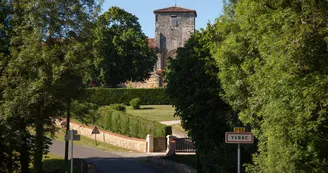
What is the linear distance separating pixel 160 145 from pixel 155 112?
646 inches

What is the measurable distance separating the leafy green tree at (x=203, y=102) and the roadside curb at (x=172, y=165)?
4.03 feet

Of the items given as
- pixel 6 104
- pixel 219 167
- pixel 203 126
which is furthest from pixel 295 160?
pixel 6 104

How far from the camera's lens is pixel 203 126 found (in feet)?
84.3

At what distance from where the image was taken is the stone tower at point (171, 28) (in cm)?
9681

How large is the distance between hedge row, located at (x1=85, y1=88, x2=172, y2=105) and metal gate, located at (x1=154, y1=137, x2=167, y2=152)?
80.3 ft

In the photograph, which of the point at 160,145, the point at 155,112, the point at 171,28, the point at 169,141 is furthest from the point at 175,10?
the point at 169,141

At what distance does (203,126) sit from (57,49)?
7527mm

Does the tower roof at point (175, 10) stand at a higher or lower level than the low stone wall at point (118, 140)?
higher

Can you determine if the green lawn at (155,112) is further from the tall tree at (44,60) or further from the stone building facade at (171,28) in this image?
the stone building facade at (171,28)

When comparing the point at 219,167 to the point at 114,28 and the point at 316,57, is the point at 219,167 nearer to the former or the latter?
the point at 316,57

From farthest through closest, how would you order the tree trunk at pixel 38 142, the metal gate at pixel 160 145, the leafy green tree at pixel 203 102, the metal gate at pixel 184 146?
1. the metal gate at pixel 160 145
2. the metal gate at pixel 184 146
3. the tree trunk at pixel 38 142
4. the leafy green tree at pixel 203 102

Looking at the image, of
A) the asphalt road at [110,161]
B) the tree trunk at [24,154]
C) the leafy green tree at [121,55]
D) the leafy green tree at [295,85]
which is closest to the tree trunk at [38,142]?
the tree trunk at [24,154]

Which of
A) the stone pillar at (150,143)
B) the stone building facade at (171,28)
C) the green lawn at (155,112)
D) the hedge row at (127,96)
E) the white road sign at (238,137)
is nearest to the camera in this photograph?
the white road sign at (238,137)

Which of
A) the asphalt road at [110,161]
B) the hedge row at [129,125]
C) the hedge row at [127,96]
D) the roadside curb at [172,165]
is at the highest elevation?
the hedge row at [127,96]
